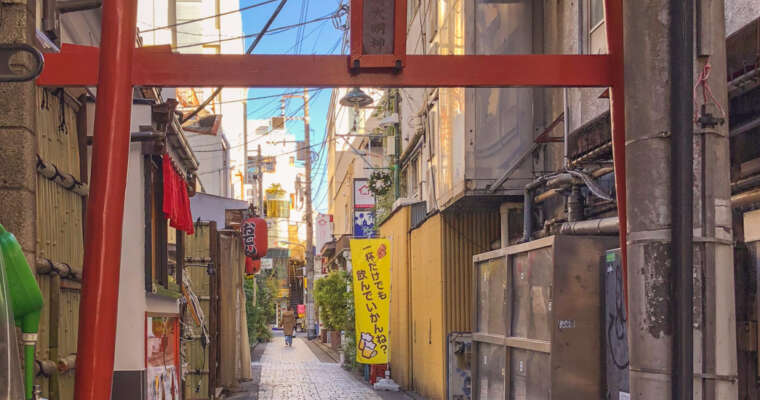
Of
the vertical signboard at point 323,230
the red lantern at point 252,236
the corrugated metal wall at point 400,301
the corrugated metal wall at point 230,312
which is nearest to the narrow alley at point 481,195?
the corrugated metal wall at point 230,312

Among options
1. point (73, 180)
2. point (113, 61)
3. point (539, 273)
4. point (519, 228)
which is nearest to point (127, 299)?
point (73, 180)

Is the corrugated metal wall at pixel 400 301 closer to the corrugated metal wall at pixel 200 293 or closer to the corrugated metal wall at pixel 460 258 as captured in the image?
the corrugated metal wall at pixel 460 258

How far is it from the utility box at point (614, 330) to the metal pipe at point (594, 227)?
106cm

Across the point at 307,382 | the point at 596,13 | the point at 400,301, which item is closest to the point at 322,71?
the point at 596,13

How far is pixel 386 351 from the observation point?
77.5 ft

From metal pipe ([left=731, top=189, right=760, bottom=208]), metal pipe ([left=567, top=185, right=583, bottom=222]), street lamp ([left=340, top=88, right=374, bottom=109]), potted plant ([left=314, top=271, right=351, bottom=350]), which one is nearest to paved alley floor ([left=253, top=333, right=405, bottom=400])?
potted plant ([left=314, top=271, right=351, bottom=350])

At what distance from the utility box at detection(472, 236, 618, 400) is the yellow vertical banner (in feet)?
40.1

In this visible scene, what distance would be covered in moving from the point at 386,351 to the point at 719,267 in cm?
1892

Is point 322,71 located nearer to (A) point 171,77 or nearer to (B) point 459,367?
(A) point 171,77

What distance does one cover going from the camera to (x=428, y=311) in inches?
806

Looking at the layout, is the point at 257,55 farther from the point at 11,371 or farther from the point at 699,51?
the point at 11,371

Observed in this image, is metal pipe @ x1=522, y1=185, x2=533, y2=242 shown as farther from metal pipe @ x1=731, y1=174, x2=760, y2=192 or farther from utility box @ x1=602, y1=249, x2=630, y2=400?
metal pipe @ x1=731, y1=174, x2=760, y2=192

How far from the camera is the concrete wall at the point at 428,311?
1883cm

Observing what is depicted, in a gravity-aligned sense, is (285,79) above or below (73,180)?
above
